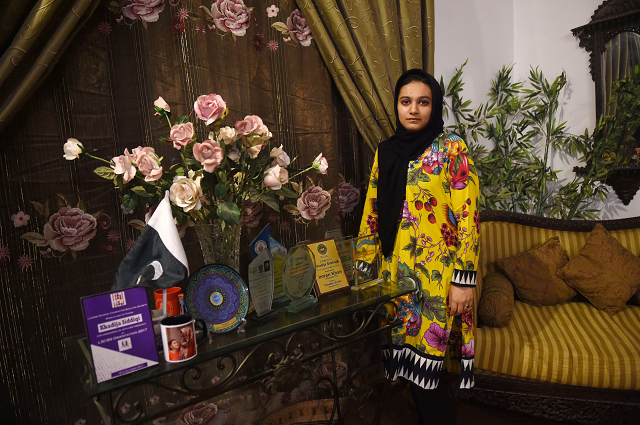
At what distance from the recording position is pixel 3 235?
114 centimetres

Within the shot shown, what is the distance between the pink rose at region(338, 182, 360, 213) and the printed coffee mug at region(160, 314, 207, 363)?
109 centimetres

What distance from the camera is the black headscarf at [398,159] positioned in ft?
4.90

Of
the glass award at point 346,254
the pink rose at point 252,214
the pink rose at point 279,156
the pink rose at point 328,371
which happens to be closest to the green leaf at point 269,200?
the pink rose at point 279,156

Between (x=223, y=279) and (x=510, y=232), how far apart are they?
1716 mm

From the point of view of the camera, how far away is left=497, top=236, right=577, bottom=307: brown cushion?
193 cm

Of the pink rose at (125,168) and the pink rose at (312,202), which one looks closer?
the pink rose at (125,168)

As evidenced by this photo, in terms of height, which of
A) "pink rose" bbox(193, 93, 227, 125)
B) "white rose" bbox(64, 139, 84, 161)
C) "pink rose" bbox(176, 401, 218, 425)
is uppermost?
"pink rose" bbox(193, 93, 227, 125)

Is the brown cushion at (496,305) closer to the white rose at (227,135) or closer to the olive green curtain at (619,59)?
the white rose at (227,135)

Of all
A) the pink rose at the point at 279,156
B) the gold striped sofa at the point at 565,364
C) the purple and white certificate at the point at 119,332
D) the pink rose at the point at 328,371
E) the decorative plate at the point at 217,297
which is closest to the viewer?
the purple and white certificate at the point at 119,332

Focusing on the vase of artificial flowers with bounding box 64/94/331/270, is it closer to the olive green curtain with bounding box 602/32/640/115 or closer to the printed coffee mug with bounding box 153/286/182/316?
the printed coffee mug with bounding box 153/286/182/316

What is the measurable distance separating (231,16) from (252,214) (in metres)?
0.79

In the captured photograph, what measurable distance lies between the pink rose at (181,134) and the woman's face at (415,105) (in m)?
0.86

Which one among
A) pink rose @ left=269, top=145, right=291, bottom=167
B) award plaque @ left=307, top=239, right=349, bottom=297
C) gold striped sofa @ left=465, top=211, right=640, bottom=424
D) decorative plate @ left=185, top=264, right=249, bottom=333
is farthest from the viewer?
gold striped sofa @ left=465, top=211, right=640, bottom=424

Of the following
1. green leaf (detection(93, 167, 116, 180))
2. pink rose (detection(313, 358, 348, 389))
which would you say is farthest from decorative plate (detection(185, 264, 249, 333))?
pink rose (detection(313, 358, 348, 389))
